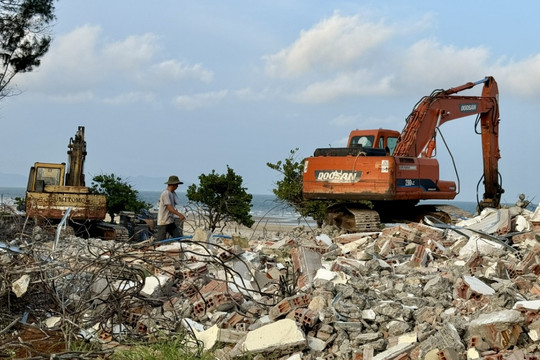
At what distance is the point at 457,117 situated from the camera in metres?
17.2

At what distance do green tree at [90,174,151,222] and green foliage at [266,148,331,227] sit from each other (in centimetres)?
732

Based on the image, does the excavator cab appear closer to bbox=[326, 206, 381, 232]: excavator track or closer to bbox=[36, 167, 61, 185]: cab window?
bbox=[36, 167, 61, 185]: cab window

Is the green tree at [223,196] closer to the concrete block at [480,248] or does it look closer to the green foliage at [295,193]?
the green foliage at [295,193]

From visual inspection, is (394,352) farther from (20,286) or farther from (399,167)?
(399,167)

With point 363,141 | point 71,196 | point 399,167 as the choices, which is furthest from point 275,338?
point 71,196

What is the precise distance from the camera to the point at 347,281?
8086mm

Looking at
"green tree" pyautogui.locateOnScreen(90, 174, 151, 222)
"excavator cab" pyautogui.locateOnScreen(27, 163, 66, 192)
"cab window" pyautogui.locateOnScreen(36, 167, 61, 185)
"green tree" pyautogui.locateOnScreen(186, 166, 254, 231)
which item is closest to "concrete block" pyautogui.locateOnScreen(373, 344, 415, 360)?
"excavator cab" pyautogui.locateOnScreen(27, 163, 66, 192)

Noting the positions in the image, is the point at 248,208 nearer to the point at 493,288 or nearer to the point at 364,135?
the point at 364,135

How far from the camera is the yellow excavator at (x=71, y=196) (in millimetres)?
18641

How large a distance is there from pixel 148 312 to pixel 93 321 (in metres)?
0.64

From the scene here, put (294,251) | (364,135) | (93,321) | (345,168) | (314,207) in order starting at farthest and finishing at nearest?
(314,207), (364,135), (345,168), (294,251), (93,321)

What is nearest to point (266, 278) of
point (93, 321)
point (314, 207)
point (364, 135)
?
point (93, 321)

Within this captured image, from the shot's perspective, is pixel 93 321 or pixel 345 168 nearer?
pixel 93 321

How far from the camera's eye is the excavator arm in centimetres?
1591
